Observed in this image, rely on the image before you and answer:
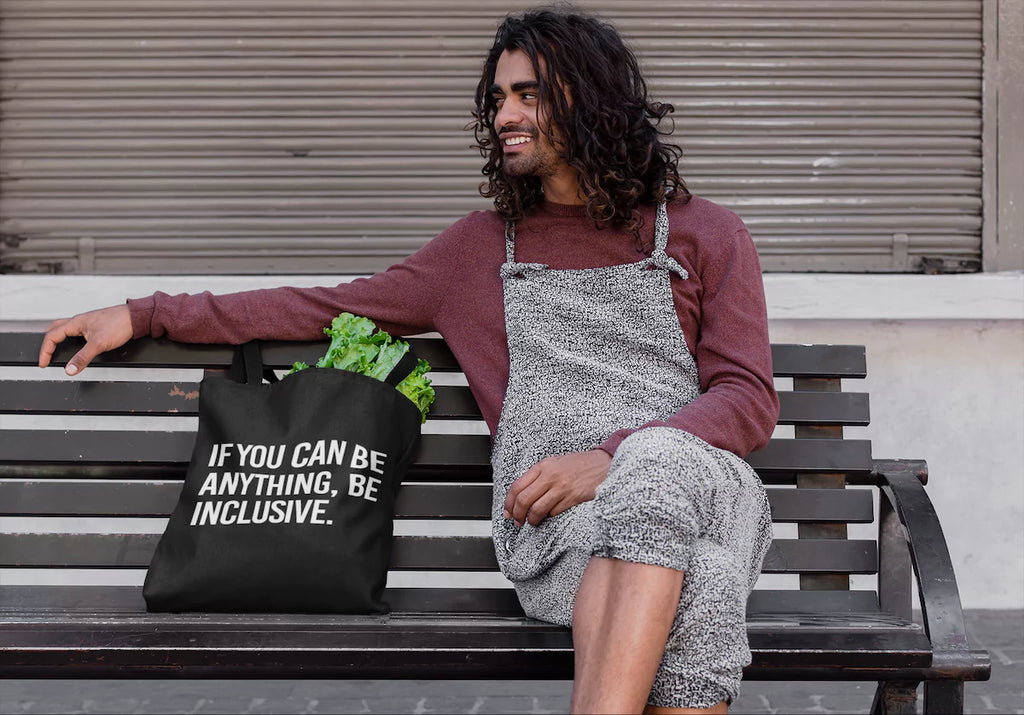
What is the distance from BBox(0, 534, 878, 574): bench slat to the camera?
8.93 feet

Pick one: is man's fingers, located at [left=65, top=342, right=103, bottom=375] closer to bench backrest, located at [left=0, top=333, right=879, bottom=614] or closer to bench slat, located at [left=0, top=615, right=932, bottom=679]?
bench backrest, located at [left=0, top=333, right=879, bottom=614]

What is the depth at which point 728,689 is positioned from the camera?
1.92m

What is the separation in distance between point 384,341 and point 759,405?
0.94m

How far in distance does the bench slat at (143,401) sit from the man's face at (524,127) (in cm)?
60

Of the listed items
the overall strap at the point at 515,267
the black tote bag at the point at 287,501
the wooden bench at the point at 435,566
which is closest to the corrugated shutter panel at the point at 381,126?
the wooden bench at the point at 435,566

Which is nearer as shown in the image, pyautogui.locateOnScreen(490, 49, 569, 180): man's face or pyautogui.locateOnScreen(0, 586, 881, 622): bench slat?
pyautogui.locateOnScreen(0, 586, 881, 622): bench slat

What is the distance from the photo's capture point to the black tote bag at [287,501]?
7.89 ft

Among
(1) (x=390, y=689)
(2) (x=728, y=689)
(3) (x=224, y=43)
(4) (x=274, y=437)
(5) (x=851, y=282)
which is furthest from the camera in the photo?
(3) (x=224, y=43)

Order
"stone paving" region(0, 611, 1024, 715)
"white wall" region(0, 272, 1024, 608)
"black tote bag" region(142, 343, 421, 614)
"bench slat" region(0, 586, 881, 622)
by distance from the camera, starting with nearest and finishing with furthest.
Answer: "black tote bag" region(142, 343, 421, 614) → "bench slat" region(0, 586, 881, 622) → "stone paving" region(0, 611, 1024, 715) → "white wall" region(0, 272, 1024, 608)

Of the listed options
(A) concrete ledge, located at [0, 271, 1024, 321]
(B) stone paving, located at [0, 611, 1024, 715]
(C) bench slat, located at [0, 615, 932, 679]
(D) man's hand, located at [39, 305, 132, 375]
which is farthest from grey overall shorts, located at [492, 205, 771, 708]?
(A) concrete ledge, located at [0, 271, 1024, 321]

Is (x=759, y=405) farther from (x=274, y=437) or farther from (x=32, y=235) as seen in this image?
(x=32, y=235)

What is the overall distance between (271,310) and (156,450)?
474mm

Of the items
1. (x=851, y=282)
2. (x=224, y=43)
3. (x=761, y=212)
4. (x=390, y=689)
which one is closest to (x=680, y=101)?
(x=761, y=212)

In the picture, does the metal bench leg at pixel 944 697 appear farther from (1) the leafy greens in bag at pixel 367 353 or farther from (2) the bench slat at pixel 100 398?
(2) the bench slat at pixel 100 398
